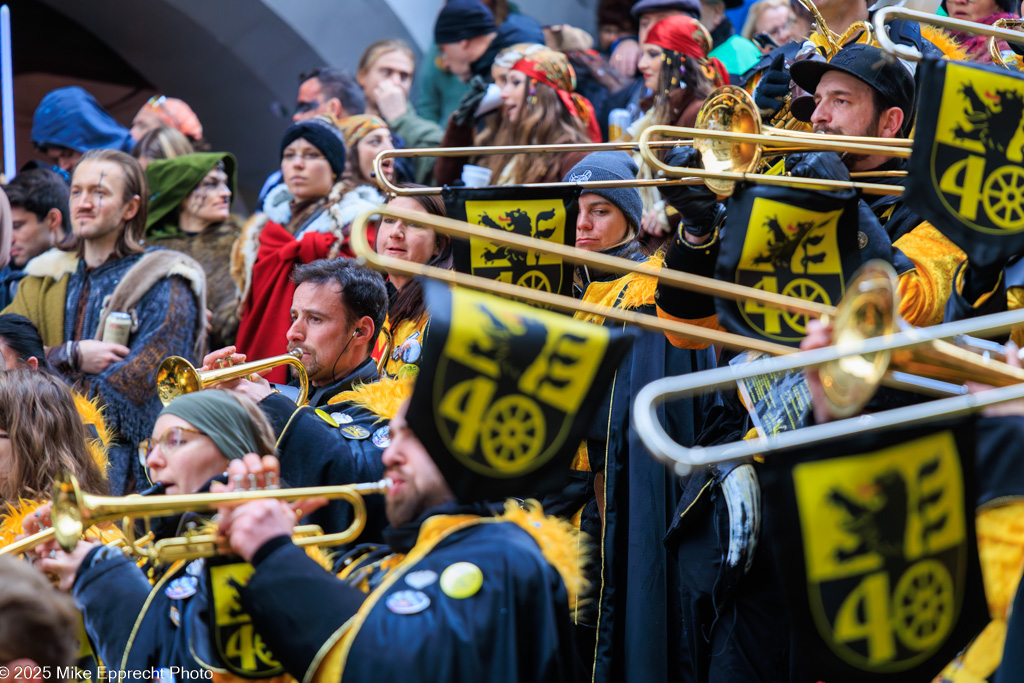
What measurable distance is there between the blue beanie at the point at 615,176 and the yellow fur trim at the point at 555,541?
77.0 inches

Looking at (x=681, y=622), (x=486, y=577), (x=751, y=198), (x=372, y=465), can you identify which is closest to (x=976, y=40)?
(x=751, y=198)

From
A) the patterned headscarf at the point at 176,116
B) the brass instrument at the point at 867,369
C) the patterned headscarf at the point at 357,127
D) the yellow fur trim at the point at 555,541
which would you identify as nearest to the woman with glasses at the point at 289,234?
the patterned headscarf at the point at 357,127

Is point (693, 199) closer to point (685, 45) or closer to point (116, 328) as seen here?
point (685, 45)

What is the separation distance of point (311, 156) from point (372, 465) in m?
3.11

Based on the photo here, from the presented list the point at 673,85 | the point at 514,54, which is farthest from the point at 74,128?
the point at 673,85

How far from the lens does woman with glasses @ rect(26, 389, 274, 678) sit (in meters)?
3.38

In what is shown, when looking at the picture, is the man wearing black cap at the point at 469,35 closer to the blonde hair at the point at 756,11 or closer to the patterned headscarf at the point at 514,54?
the patterned headscarf at the point at 514,54

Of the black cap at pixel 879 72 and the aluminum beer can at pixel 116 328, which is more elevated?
the black cap at pixel 879 72

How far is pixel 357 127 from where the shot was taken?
283 inches

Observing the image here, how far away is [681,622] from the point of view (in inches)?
174

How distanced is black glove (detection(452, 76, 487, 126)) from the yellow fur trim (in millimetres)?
4209

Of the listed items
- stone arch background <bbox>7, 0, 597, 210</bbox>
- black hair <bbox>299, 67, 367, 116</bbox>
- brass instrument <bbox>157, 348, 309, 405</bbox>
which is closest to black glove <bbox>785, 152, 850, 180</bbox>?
brass instrument <bbox>157, 348, 309, 405</bbox>

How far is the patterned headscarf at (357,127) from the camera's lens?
7.08 m

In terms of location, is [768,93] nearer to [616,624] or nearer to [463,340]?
[616,624]
